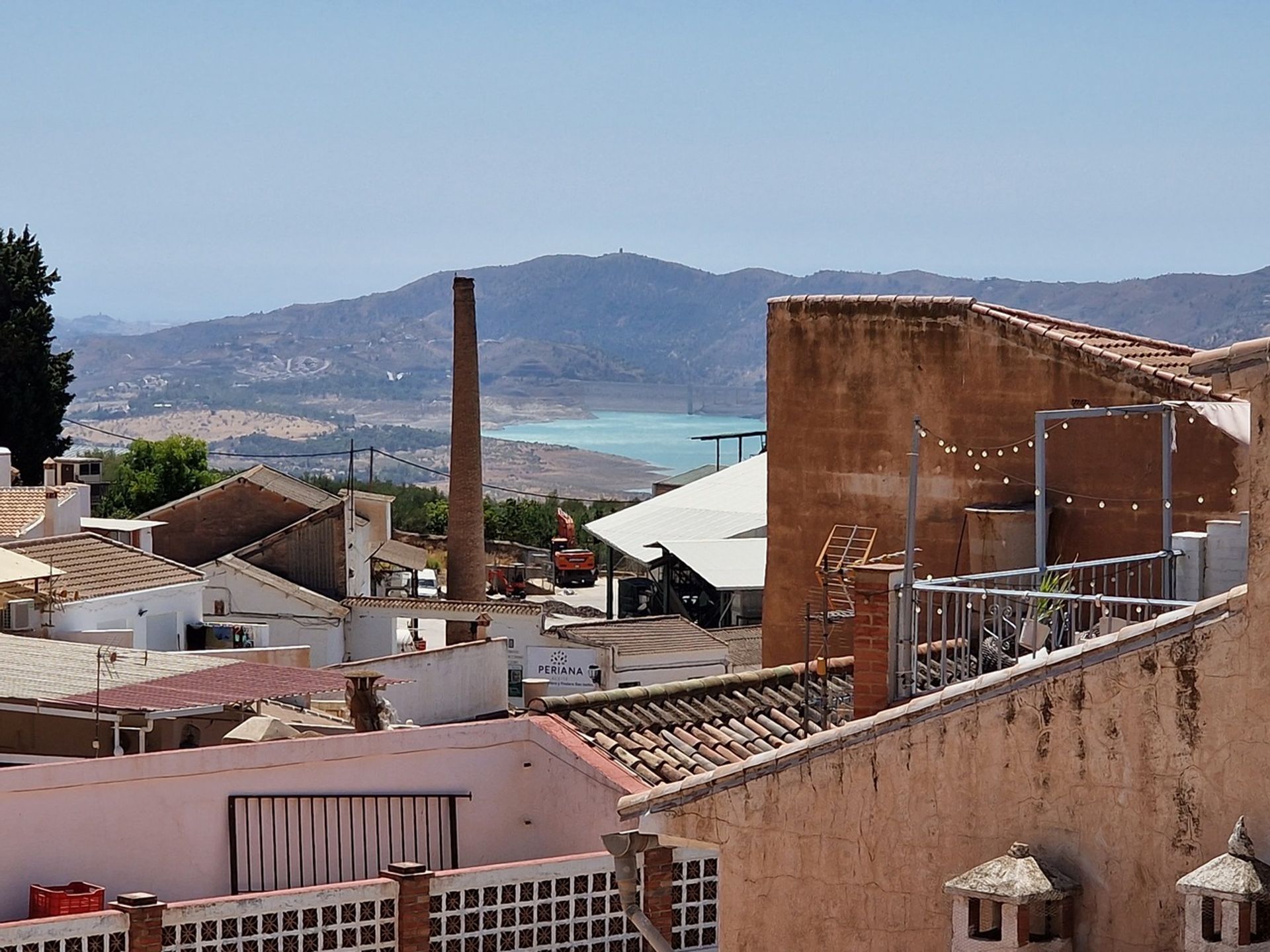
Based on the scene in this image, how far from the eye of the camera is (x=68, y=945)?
33.1ft

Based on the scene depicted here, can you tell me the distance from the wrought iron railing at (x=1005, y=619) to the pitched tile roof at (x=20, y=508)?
25.9 m

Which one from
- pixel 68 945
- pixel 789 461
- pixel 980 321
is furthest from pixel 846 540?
pixel 68 945

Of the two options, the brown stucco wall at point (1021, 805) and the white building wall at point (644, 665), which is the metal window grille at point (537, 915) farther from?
the white building wall at point (644, 665)

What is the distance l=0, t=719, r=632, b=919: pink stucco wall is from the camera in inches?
450

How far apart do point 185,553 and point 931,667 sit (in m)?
36.0

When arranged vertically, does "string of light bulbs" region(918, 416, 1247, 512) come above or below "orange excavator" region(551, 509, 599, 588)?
above

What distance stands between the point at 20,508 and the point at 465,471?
1378cm

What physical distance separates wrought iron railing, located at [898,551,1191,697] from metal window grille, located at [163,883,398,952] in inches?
139

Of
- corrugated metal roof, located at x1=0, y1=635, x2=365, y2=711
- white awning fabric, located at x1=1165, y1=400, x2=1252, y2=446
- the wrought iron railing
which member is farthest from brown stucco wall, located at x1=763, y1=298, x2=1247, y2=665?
corrugated metal roof, located at x1=0, y1=635, x2=365, y2=711

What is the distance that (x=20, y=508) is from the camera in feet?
115

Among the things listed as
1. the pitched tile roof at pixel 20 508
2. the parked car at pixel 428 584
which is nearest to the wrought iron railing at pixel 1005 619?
the pitched tile roof at pixel 20 508

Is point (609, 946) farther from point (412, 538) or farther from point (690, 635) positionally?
point (412, 538)

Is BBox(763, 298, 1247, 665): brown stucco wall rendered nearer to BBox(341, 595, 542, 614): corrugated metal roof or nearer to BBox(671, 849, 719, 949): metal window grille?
BBox(671, 849, 719, 949): metal window grille

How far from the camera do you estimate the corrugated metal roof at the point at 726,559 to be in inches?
1409
